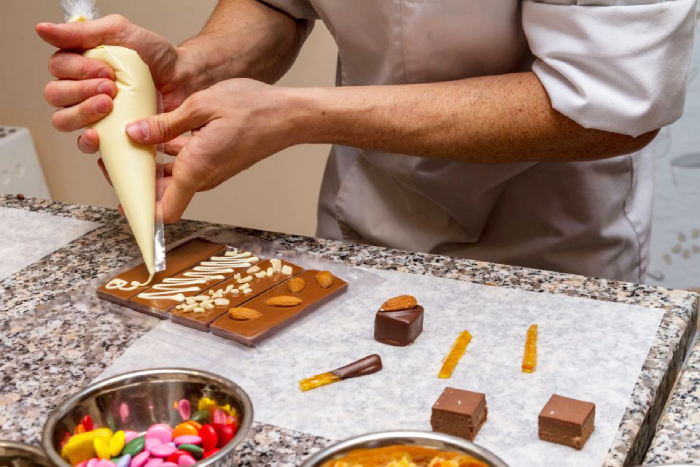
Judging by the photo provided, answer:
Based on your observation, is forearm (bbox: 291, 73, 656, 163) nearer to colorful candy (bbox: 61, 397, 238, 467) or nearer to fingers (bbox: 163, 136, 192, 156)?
fingers (bbox: 163, 136, 192, 156)

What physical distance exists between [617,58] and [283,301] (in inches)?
21.1

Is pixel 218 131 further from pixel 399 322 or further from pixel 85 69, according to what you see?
pixel 399 322

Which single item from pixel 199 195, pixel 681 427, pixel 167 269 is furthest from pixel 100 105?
pixel 199 195

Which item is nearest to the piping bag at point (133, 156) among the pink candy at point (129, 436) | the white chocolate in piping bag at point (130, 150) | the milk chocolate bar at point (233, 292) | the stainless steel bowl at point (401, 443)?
the white chocolate in piping bag at point (130, 150)

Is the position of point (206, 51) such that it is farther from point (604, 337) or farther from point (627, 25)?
point (604, 337)

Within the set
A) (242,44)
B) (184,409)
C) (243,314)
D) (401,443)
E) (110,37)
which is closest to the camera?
(401,443)

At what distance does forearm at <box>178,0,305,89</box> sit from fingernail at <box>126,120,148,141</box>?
0.24 m

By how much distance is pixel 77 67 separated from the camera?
4.28ft

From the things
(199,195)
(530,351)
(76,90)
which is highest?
(76,90)

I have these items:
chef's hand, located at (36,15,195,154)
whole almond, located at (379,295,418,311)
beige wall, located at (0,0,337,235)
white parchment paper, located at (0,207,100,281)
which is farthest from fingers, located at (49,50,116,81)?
Answer: beige wall, located at (0,0,337,235)

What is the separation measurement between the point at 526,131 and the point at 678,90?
0.68ft

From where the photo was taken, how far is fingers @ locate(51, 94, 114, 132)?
1.27 meters

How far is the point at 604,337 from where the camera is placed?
1058 millimetres

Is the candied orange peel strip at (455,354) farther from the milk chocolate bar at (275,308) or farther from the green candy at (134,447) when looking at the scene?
the green candy at (134,447)
